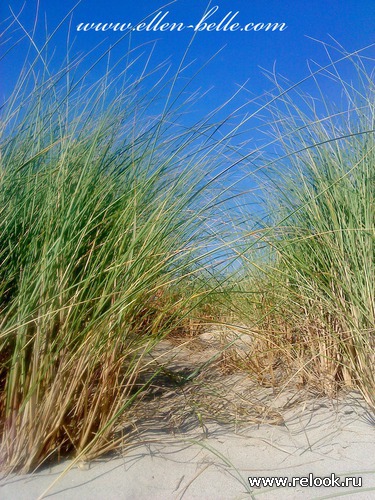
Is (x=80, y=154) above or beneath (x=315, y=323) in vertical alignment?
above

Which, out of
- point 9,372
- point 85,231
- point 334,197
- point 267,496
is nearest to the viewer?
point 267,496

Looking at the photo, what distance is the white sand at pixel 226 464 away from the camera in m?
1.32

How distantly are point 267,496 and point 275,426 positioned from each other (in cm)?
38

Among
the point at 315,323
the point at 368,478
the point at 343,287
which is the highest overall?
the point at 343,287

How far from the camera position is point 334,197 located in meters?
1.98

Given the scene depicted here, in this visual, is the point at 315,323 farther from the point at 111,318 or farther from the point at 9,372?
the point at 9,372

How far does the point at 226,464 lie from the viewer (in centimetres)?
145

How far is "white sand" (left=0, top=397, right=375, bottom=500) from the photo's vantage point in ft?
4.33

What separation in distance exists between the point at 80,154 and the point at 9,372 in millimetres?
695

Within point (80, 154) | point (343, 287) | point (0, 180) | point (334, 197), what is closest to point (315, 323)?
point (343, 287)

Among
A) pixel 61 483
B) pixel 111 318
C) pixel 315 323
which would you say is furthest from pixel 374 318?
pixel 61 483

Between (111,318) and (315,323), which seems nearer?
(111,318)

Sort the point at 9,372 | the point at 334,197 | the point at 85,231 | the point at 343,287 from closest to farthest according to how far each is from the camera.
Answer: the point at 9,372
the point at 85,231
the point at 343,287
the point at 334,197

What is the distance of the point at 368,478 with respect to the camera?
1.36m
